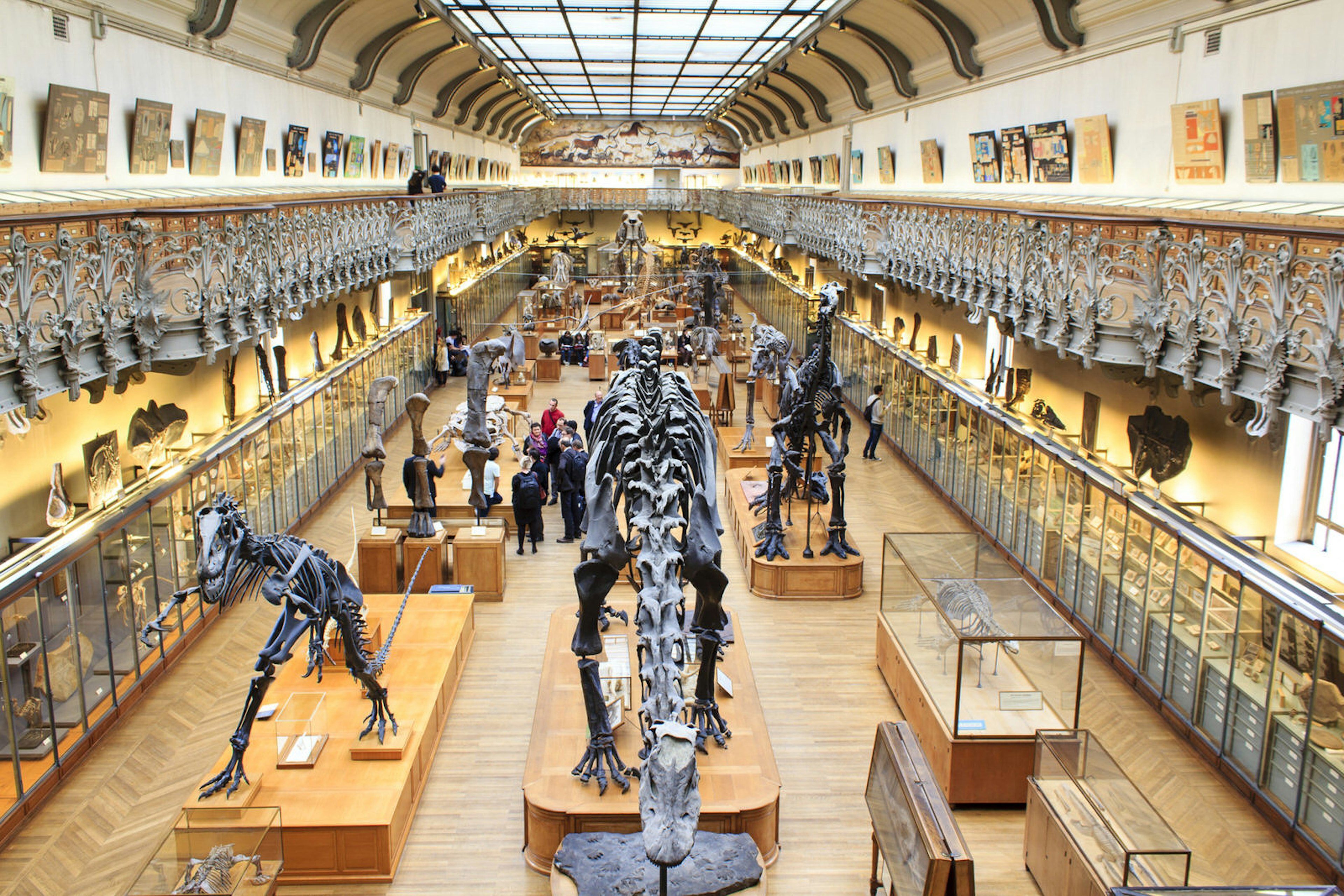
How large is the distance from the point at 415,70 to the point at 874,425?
1651cm

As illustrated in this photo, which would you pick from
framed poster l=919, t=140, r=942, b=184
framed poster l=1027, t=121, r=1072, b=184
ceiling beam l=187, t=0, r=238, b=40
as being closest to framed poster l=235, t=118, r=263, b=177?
ceiling beam l=187, t=0, r=238, b=40

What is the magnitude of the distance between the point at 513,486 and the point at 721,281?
66.8 ft

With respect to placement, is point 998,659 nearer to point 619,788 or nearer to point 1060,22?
point 619,788

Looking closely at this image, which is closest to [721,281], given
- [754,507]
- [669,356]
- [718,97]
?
[669,356]

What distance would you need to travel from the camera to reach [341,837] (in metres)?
6.65

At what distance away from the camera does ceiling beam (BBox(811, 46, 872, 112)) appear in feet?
82.2

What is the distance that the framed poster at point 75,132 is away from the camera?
1048 cm

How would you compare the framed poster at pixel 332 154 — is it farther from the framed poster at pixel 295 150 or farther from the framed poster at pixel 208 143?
the framed poster at pixel 208 143

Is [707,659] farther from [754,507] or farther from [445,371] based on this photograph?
[445,371]

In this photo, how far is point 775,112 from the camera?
3906 centimetres

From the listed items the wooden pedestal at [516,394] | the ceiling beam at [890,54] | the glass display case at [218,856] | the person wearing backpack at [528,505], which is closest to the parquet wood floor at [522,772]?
the glass display case at [218,856]

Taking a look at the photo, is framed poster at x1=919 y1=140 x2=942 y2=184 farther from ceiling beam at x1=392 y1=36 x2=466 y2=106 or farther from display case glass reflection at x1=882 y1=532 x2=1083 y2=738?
display case glass reflection at x1=882 y1=532 x2=1083 y2=738

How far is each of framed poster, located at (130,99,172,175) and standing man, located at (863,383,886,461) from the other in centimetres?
1201

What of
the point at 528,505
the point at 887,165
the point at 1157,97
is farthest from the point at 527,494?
the point at 887,165
